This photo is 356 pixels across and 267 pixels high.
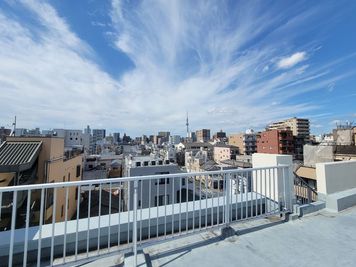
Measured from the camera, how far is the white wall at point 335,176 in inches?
149

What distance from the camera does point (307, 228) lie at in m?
2.77

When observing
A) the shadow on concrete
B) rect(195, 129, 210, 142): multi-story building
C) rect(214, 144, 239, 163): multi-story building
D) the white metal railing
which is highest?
rect(195, 129, 210, 142): multi-story building

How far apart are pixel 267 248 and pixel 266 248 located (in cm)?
1

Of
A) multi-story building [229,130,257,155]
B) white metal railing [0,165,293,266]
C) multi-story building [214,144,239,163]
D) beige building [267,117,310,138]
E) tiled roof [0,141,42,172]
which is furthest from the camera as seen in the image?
beige building [267,117,310,138]

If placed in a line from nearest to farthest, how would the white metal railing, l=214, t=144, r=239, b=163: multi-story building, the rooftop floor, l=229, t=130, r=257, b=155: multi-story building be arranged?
the white metal railing < the rooftop floor < l=214, t=144, r=239, b=163: multi-story building < l=229, t=130, r=257, b=155: multi-story building

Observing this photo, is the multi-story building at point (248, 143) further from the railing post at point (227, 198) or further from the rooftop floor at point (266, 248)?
the railing post at point (227, 198)

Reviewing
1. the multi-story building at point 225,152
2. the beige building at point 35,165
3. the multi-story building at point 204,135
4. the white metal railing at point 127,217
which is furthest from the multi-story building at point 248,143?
the white metal railing at point 127,217

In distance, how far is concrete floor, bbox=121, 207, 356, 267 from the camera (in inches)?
79.0

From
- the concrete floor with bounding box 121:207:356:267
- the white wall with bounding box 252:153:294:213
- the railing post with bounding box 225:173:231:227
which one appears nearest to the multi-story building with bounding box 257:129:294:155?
the white wall with bounding box 252:153:294:213

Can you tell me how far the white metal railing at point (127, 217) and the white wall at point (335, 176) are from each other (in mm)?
993

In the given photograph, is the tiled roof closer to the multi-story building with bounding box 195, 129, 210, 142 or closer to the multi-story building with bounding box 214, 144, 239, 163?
the multi-story building with bounding box 214, 144, 239, 163

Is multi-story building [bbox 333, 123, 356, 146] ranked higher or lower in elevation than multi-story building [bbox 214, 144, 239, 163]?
higher

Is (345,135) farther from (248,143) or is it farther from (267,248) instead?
(248,143)

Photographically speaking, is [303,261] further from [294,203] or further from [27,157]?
[27,157]
